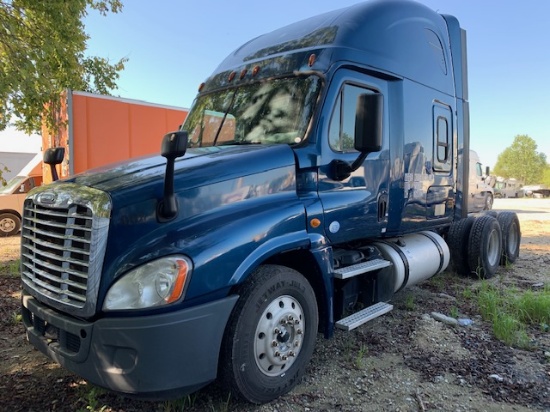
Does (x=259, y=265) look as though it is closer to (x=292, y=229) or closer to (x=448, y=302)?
(x=292, y=229)

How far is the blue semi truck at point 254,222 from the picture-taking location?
2459mm

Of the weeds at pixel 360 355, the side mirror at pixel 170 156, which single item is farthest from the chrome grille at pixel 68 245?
the weeds at pixel 360 355

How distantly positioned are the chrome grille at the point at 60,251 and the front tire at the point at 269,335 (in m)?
0.97

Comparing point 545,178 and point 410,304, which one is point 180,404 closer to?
point 410,304

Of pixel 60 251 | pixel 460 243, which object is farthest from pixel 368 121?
pixel 460 243

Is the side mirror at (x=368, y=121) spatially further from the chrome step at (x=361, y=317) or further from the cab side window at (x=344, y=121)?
the chrome step at (x=361, y=317)

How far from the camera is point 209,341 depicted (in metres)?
2.56

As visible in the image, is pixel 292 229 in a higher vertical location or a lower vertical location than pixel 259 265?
higher

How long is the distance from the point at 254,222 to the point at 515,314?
3643mm

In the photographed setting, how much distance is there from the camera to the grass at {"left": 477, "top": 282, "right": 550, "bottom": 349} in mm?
4180

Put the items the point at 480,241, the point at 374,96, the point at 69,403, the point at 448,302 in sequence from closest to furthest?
the point at 69,403 → the point at 374,96 → the point at 448,302 → the point at 480,241

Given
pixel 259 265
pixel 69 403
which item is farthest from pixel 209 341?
pixel 69 403

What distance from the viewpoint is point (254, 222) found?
2.87 metres

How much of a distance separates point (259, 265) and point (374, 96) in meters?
1.52
